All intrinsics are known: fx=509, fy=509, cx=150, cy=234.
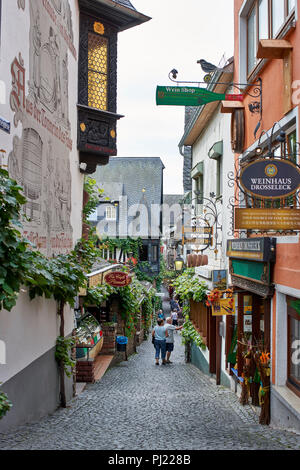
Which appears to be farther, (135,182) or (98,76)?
(135,182)

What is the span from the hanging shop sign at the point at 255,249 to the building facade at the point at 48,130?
10.3 ft

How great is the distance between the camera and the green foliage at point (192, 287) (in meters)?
14.0

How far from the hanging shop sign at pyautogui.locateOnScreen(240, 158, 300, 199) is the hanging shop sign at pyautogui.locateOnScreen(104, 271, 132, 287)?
8.89 meters

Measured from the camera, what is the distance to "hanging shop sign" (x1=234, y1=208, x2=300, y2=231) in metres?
6.32

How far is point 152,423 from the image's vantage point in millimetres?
7051

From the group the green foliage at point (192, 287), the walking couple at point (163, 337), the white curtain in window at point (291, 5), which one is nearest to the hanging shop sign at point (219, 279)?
the green foliage at point (192, 287)

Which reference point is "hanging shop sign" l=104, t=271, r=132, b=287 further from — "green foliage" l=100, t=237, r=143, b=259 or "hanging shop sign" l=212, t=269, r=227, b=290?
"green foliage" l=100, t=237, r=143, b=259

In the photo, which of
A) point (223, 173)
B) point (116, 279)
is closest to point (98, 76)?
point (223, 173)

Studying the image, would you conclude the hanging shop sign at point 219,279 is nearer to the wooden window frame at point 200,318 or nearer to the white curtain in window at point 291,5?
the wooden window frame at point 200,318

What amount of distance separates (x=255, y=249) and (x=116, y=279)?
733 cm

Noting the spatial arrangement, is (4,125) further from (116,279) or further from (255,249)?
(116,279)

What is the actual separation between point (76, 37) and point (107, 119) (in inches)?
66.8
